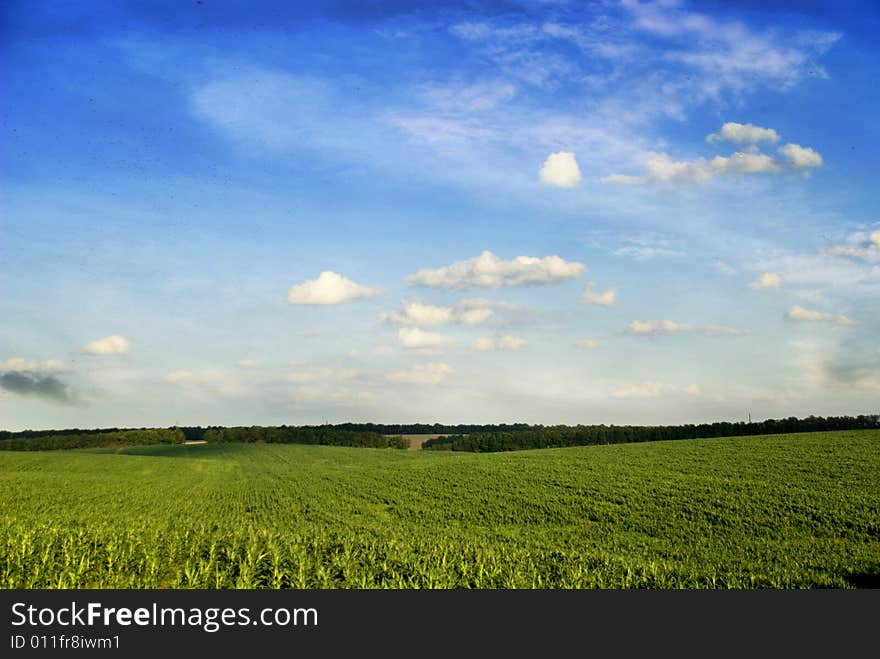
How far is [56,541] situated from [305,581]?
825cm

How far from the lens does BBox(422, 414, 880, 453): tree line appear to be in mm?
113350

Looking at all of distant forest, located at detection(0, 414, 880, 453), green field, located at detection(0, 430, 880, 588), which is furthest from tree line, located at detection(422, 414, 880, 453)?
green field, located at detection(0, 430, 880, 588)

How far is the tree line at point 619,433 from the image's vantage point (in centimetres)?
11335

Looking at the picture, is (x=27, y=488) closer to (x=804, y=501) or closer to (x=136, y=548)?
(x=136, y=548)

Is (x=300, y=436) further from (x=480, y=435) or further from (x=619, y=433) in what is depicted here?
(x=619, y=433)

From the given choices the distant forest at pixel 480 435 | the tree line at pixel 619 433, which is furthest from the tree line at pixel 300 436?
the tree line at pixel 619 433

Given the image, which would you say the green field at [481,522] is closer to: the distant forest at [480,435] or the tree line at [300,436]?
the distant forest at [480,435]

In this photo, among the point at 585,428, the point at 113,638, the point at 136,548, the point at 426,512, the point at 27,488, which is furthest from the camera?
the point at 585,428

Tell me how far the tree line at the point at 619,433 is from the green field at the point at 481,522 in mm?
49375

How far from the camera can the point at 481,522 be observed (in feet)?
114

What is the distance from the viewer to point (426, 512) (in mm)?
38375

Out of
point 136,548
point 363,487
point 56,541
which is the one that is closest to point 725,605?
point 136,548

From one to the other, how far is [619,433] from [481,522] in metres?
102

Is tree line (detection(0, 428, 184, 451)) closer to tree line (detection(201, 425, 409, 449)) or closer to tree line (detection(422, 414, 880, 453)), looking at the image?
tree line (detection(201, 425, 409, 449))
